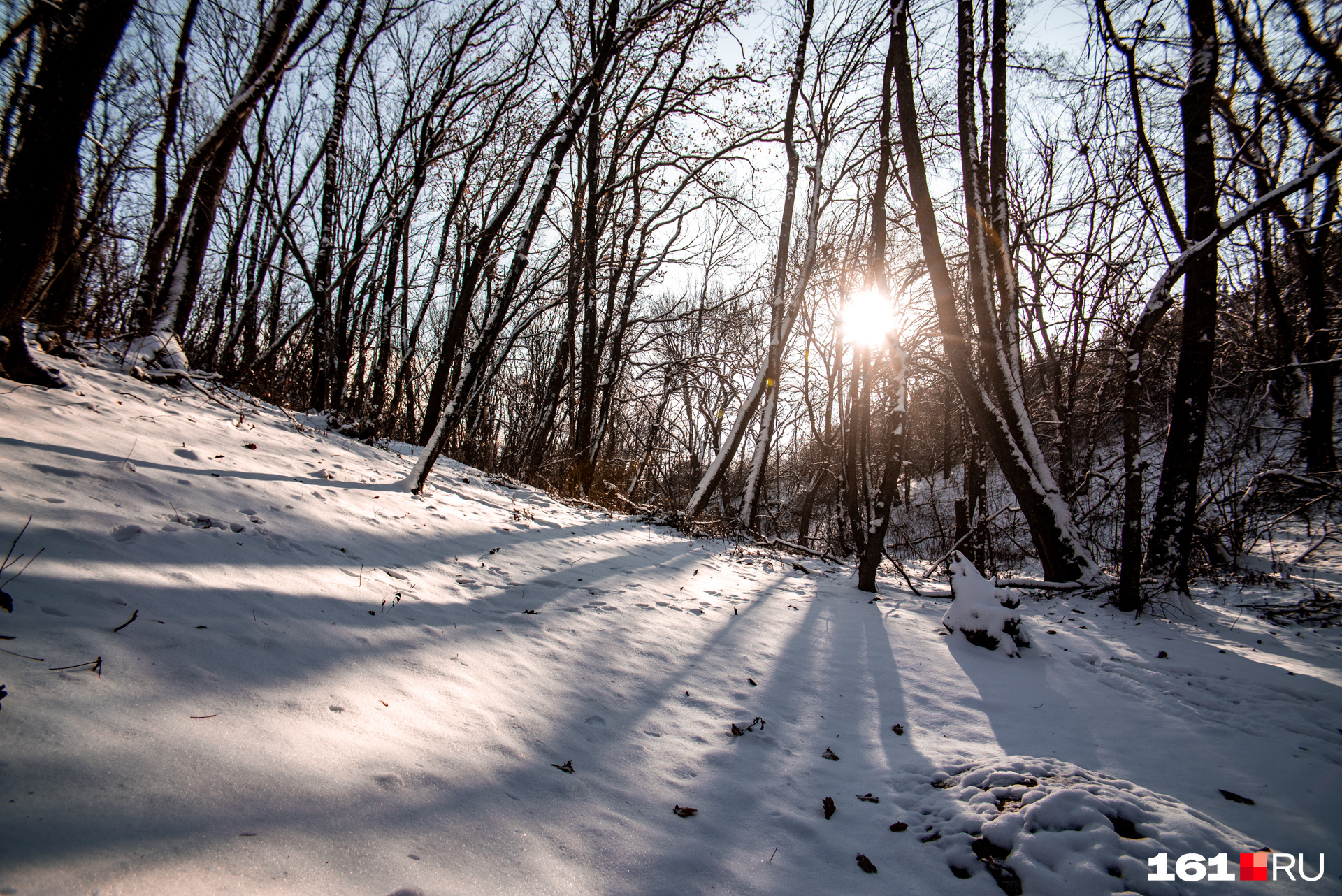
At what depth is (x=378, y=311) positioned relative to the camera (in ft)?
52.2

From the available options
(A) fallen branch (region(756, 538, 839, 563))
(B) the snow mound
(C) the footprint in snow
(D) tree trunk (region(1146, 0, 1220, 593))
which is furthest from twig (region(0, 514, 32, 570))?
(A) fallen branch (region(756, 538, 839, 563))

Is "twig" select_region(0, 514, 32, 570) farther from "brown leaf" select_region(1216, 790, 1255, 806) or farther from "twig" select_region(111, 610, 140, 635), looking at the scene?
"brown leaf" select_region(1216, 790, 1255, 806)

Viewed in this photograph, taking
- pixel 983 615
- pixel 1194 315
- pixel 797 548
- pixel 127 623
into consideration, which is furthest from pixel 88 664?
pixel 797 548

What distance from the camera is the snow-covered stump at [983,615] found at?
3637 mm

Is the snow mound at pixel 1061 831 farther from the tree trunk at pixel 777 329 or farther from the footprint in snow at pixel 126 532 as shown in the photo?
the tree trunk at pixel 777 329

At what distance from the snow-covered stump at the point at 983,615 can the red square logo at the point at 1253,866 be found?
201 centimetres

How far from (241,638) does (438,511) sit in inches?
126

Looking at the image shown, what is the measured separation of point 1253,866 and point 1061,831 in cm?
56

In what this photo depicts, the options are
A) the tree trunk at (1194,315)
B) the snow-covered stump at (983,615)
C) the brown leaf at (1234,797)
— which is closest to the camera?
the brown leaf at (1234,797)

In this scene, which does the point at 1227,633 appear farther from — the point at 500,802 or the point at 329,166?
the point at 329,166

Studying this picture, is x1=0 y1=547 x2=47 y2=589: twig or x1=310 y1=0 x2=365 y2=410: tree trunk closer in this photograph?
x1=0 y1=547 x2=47 y2=589: twig

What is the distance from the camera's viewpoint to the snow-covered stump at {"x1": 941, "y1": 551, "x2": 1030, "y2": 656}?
364 cm

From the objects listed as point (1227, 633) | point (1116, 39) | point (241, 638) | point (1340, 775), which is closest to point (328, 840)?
point (241, 638)

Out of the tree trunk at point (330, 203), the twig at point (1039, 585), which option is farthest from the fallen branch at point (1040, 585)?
the tree trunk at point (330, 203)
